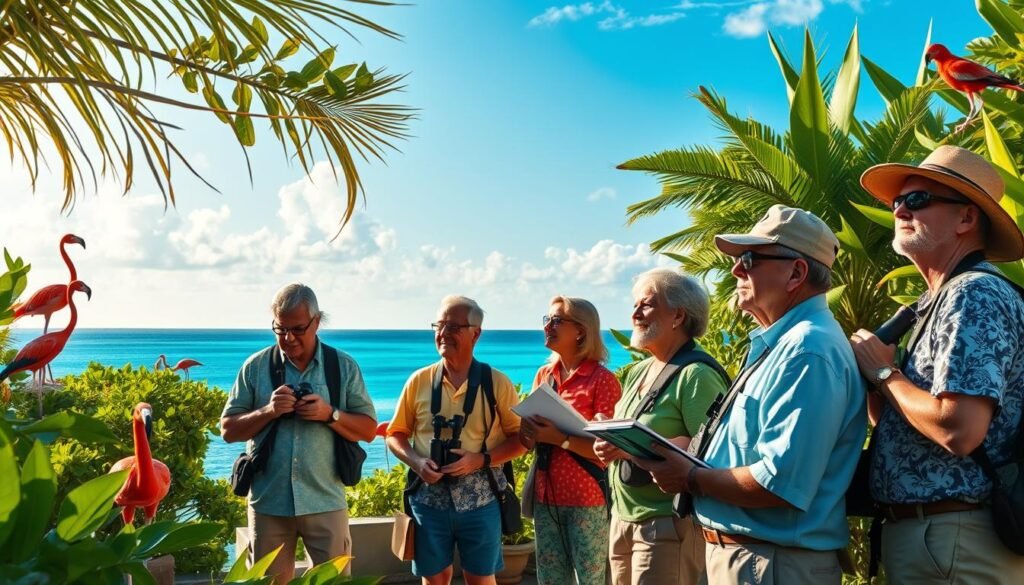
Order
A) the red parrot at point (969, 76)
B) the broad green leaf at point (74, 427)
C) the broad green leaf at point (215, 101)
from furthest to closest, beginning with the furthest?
the red parrot at point (969, 76) < the broad green leaf at point (215, 101) < the broad green leaf at point (74, 427)

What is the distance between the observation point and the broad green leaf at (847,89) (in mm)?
10219

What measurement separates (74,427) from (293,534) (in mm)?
2627

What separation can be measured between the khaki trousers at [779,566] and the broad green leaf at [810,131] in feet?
23.3

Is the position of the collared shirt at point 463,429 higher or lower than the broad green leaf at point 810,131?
lower

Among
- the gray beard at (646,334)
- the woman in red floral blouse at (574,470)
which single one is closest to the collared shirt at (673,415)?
the gray beard at (646,334)

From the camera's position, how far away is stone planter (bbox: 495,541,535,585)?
6.51 m

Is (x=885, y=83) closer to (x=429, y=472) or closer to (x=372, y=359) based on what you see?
(x=429, y=472)

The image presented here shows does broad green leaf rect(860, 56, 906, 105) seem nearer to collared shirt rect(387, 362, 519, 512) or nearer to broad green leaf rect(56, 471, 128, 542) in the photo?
collared shirt rect(387, 362, 519, 512)

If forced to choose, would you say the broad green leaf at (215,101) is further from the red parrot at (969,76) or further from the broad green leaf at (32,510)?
the red parrot at (969,76)

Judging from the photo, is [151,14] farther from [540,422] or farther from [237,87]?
[540,422]

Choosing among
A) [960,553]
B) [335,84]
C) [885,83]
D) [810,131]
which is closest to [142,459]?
[335,84]

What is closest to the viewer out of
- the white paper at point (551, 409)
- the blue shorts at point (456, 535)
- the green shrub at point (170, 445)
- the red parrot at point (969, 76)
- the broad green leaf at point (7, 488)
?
the broad green leaf at point (7, 488)

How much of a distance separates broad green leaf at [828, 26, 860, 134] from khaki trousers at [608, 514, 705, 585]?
7.68 m

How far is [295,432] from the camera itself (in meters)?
4.49
